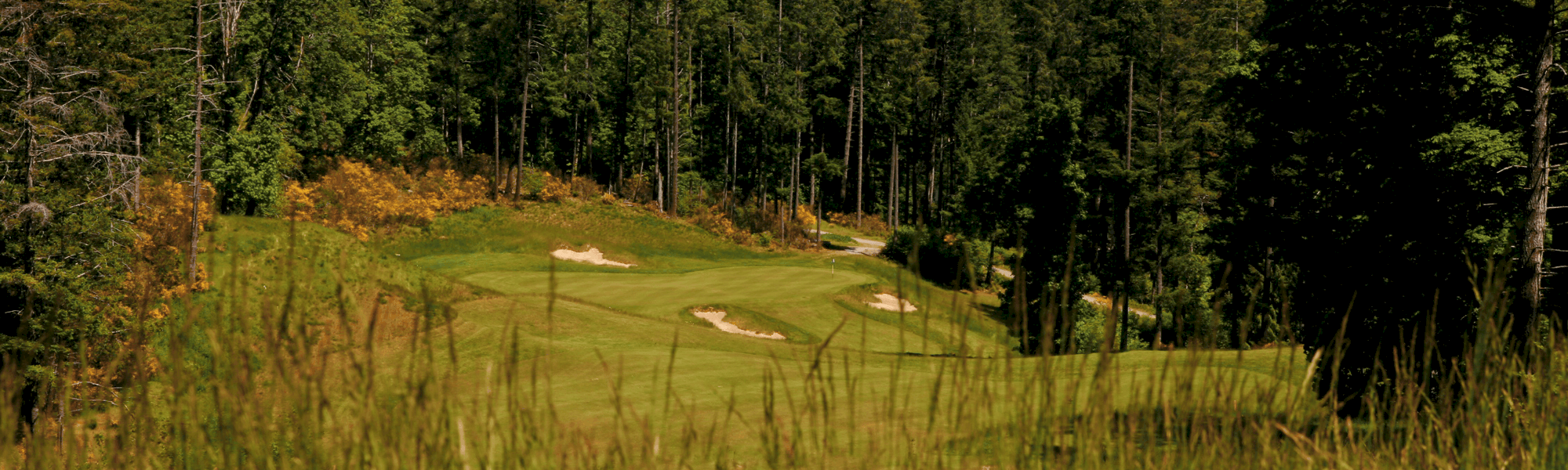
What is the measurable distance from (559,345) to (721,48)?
143 ft

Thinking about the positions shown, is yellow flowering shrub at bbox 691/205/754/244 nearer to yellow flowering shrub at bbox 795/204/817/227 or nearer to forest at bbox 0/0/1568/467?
forest at bbox 0/0/1568/467

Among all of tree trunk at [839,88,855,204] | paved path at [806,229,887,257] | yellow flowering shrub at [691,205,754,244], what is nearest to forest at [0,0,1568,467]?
yellow flowering shrub at [691,205,754,244]

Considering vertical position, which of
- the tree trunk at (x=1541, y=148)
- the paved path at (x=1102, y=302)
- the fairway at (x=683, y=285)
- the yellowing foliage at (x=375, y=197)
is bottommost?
the paved path at (x=1102, y=302)

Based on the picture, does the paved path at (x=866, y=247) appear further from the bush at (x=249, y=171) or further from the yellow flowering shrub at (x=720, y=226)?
the bush at (x=249, y=171)

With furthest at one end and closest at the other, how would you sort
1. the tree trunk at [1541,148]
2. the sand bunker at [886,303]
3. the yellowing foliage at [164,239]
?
the sand bunker at [886,303] < the yellowing foliage at [164,239] < the tree trunk at [1541,148]

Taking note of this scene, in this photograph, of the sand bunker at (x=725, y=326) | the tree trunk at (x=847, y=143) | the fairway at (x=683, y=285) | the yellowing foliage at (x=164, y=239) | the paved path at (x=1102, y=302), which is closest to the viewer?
the yellowing foliage at (x=164, y=239)

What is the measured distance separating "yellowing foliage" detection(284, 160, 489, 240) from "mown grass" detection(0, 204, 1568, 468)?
143 cm

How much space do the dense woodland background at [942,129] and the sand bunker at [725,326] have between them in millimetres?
6390

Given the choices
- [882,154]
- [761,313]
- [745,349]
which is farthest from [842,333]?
[882,154]

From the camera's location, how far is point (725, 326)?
2667 cm

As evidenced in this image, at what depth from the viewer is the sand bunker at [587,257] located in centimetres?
4059

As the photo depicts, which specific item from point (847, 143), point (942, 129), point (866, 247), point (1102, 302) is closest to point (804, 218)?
point (866, 247)

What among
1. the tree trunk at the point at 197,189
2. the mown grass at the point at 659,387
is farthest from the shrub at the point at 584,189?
the tree trunk at the point at 197,189

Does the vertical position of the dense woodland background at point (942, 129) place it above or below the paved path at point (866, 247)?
above
